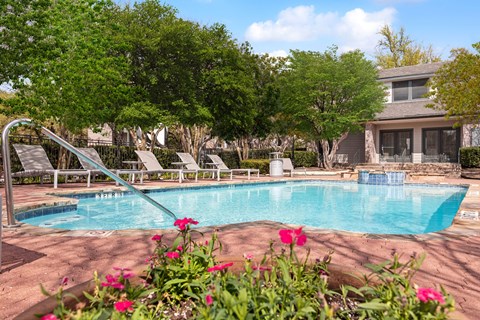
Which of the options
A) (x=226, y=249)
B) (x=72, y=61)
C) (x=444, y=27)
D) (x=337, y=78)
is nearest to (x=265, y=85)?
(x=337, y=78)

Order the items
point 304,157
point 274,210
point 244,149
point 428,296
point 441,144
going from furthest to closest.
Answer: point 304,157, point 244,149, point 441,144, point 274,210, point 428,296

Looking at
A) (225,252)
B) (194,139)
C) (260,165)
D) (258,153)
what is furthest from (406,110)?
(225,252)

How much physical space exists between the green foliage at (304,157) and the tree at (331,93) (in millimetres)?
4419

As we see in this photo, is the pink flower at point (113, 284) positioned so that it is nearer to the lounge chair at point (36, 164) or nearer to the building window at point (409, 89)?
the lounge chair at point (36, 164)

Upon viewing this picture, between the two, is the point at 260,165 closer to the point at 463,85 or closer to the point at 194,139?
the point at 194,139

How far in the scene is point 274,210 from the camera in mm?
9477

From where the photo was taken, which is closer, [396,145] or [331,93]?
[331,93]

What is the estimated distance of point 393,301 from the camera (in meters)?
1.62


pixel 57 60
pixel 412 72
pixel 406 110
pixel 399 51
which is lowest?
pixel 406 110

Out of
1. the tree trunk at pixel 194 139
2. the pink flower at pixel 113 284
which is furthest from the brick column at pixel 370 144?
the pink flower at pixel 113 284

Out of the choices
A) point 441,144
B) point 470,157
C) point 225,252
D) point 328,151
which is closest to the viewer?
point 225,252

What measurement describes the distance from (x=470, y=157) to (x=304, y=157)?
11805 millimetres

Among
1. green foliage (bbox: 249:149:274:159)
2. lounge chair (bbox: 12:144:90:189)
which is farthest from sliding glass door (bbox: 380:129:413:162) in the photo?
lounge chair (bbox: 12:144:90:189)

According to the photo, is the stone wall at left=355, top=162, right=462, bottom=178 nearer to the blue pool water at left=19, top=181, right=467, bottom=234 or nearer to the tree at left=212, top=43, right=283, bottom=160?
the tree at left=212, top=43, right=283, bottom=160
